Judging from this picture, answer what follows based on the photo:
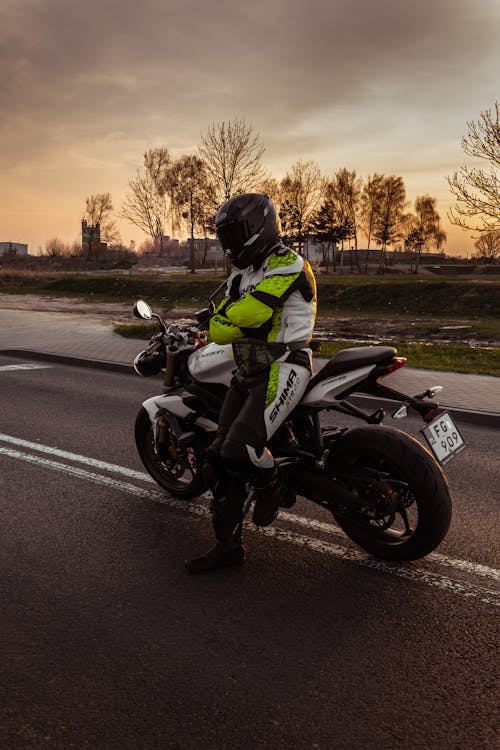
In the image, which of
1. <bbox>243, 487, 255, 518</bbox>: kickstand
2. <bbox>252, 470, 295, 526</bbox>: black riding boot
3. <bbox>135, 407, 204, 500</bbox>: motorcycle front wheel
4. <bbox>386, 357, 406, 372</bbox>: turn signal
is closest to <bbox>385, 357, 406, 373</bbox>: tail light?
<bbox>386, 357, 406, 372</bbox>: turn signal

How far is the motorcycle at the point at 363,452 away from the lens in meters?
3.38

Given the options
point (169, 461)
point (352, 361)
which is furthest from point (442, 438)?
point (169, 461)

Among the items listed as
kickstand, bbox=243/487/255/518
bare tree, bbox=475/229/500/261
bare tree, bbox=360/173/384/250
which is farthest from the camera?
bare tree, bbox=475/229/500/261

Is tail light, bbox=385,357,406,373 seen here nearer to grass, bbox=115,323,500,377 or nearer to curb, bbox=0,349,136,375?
grass, bbox=115,323,500,377

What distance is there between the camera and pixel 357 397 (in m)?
7.76

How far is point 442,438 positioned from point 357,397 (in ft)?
13.8

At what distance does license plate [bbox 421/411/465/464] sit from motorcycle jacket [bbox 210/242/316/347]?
31.2 inches

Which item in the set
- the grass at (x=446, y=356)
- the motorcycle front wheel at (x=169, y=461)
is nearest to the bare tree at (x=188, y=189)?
the grass at (x=446, y=356)

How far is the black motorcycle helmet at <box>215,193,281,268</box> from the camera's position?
3449 mm

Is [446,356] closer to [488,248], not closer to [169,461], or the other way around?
[169,461]

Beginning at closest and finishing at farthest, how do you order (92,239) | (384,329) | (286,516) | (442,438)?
(442,438), (286,516), (384,329), (92,239)

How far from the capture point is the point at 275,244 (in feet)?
11.6

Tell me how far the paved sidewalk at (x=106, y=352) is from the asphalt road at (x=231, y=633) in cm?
109

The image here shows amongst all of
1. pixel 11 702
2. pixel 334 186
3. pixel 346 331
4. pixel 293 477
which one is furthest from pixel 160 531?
pixel 334 186
